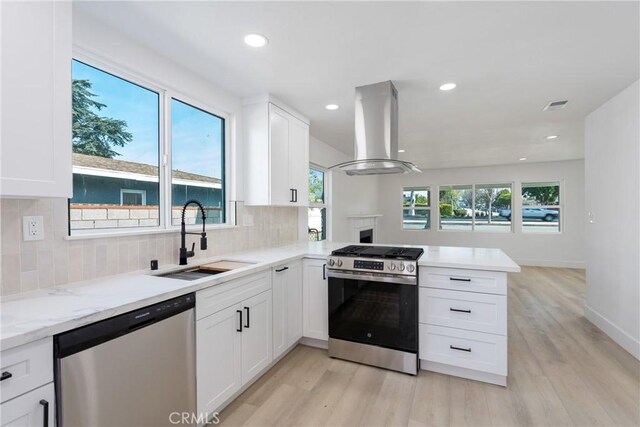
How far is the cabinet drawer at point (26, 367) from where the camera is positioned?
3.09 ft

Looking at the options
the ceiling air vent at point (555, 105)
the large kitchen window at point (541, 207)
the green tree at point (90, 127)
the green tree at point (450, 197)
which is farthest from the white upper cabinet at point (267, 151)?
the large kitchen window at point (541, 207)

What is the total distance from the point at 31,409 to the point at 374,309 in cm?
206

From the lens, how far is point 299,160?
336cm

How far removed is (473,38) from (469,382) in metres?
2.50

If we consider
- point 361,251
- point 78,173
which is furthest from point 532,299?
point 78,173

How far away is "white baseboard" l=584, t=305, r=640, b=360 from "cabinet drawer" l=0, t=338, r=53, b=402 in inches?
164

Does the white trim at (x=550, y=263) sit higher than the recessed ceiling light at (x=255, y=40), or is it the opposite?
the recessed ceiling light at (x=255, y=40)

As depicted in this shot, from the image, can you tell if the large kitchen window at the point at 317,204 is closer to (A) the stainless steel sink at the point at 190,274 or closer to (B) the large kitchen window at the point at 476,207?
(A) the stainless steel sink at the point at 190,274

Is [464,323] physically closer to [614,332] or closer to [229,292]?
[229,292]

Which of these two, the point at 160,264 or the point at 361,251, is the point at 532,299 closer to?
the point at 361,251

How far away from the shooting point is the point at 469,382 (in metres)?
2.23

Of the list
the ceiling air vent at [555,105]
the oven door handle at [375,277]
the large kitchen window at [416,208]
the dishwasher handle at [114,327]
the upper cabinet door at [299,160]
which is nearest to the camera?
the dishwasher handle at [114,327]

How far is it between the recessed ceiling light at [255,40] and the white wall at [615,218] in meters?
3.30

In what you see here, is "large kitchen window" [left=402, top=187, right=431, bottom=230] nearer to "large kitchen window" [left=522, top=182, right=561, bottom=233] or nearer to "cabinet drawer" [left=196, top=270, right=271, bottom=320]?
"large kitchen window" [left=522, top=182, right=561, bottom=233]
